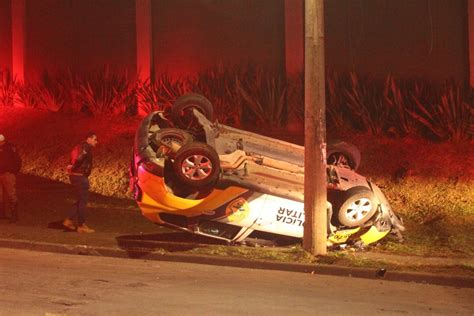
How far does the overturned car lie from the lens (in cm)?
1099

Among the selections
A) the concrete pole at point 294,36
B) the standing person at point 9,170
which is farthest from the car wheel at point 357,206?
the concrete pole at point 294,36

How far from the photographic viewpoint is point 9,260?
36.7 feet

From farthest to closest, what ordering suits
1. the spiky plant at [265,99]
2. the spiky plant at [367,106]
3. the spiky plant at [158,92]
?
the spiky plant at [158,92] → the spiky plant at [265,99] → the spiky plant at [367,106]

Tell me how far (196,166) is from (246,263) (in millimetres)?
1412

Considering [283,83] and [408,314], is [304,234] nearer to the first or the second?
[408,314]

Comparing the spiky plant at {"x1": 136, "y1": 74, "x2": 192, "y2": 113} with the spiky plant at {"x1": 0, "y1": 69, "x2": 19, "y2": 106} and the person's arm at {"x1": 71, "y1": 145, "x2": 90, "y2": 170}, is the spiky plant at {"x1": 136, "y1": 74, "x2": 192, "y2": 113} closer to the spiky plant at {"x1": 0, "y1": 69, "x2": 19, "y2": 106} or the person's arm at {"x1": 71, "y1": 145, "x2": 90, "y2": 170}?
the spiky plant at {"x1": 0, "y1": 69, "x2": 19, "y2": 106}

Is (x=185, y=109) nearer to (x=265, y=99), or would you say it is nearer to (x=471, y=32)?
(x=265, y=99)

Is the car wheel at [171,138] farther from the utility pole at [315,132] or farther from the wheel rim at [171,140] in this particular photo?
the utility pole at [315,132]

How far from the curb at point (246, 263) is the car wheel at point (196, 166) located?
1091mm

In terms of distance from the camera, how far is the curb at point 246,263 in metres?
10.3

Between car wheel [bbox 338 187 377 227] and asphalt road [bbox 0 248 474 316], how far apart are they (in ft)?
3.55

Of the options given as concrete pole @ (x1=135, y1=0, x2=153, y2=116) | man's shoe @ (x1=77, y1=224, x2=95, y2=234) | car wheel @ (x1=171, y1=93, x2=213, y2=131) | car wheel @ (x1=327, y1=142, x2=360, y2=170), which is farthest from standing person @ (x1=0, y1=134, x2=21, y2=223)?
concrete pole @ (x1=135, y1=0, x2=153, y2=116)

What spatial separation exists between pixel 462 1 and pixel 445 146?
3634 mm

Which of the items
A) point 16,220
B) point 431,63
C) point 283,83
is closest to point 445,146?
point 431,63
